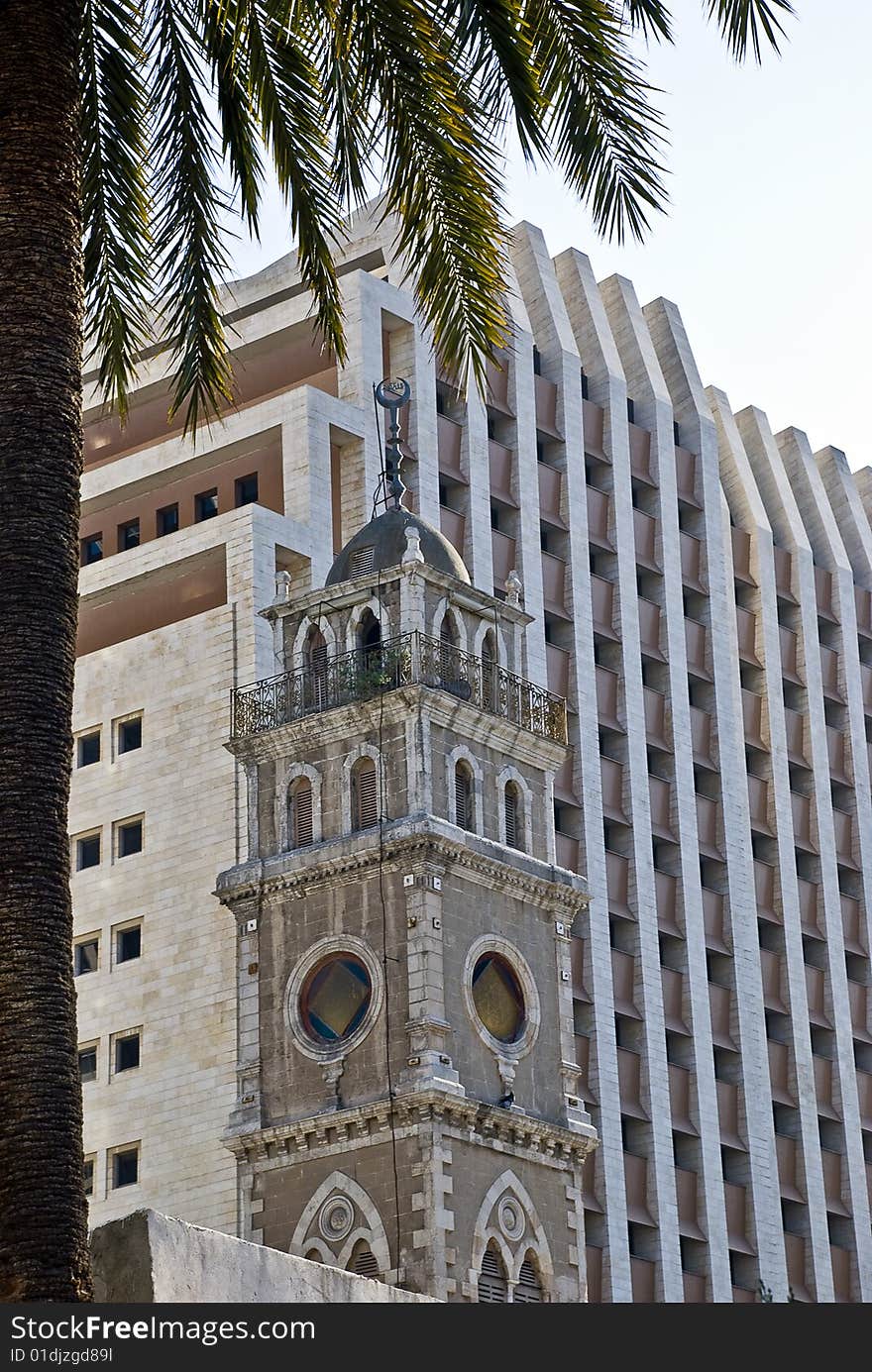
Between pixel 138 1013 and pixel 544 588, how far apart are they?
725 inches

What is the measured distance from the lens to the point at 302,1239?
1655 inches

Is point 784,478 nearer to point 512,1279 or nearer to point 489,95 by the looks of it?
point 512,1279

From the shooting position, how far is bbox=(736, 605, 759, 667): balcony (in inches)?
3120

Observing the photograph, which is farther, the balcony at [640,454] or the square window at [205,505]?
the balcony at [640,454]

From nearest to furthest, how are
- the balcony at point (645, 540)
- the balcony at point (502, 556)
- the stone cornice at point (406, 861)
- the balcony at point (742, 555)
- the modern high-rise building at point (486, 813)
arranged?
the modern high-rise building at point (486, 813)
the stone cornice at point (406, 861)
the balcony at point (502, 556)
the balcony at point (645, 540)
the balcony at point (742, 555)

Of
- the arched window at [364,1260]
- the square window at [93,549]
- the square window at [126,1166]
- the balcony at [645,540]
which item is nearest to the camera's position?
the arched window at [364,1260]

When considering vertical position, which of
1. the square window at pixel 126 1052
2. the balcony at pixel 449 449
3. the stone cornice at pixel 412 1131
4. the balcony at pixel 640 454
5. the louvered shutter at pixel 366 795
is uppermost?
the balcony at pixel 640 454

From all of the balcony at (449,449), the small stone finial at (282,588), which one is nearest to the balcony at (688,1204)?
the balcony at (449,449)

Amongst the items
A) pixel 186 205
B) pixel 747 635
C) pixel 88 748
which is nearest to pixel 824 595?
pixel 747 635

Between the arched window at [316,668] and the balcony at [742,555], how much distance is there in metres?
35.4

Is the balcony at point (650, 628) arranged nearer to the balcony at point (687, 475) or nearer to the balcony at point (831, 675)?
the balcony at point (687, 475)

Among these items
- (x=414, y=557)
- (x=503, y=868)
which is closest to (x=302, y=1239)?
(x=503, y=868)

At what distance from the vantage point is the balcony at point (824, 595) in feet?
275

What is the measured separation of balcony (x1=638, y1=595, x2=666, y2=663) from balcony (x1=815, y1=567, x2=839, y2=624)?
10.7 m
